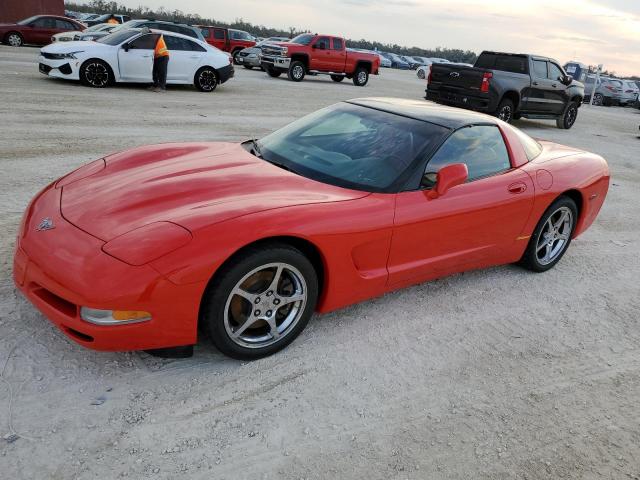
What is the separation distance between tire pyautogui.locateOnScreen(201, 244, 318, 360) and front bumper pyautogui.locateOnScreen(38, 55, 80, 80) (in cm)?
1166

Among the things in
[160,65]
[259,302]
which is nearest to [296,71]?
[160,65]

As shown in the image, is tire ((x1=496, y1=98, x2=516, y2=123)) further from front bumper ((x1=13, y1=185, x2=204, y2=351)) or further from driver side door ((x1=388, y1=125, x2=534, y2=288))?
front bumper ((x1=13, y1=185, x2=204, y2=351))

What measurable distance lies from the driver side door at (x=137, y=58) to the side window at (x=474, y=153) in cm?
1113

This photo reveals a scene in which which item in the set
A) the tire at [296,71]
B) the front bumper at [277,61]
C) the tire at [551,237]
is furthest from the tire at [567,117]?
the tire at [551,237]

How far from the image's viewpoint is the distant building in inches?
1141

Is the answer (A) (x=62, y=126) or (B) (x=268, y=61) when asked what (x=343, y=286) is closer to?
(A) (x=62, y=126)

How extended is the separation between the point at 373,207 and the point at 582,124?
53.8ft

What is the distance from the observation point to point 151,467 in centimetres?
224

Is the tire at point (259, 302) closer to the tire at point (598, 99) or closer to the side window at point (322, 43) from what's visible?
the side window at point (322, 43)

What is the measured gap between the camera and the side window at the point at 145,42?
1291 cm

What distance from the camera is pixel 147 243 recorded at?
102 inches

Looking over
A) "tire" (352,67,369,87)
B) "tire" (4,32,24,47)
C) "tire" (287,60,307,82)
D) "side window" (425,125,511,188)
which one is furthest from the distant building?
"side window" (425,125,511,188)

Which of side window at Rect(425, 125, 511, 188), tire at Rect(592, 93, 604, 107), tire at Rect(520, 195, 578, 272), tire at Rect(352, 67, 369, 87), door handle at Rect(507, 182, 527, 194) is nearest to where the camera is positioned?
side window at Rect(425, 125, 511, 188)

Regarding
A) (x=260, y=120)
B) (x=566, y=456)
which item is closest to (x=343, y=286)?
(x=566, y=456)
